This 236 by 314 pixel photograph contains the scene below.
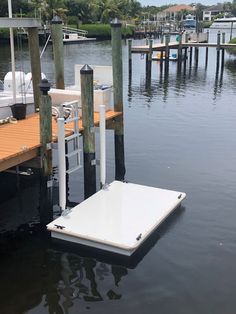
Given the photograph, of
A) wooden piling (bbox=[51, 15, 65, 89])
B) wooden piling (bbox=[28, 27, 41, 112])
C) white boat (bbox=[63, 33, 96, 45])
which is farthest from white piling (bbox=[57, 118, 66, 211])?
white boat (bbox=[63, 33, 96, 45])

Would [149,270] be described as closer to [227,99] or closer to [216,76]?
[227,99]

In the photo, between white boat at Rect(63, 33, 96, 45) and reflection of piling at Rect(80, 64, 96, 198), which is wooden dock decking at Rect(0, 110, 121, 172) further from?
white boat at Rect(63, 33, 96, 45)

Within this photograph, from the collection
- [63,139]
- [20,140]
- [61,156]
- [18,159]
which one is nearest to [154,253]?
[61,156]

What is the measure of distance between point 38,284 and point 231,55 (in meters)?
56.8

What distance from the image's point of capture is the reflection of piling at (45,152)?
400 inches

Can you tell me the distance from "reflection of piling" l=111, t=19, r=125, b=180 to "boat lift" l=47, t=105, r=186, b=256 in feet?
6.62

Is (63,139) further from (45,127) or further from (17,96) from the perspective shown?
(17,96)

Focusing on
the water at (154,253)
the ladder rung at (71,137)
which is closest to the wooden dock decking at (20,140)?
the ladder rung at (71,137)

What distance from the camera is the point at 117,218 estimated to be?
10.6 metres

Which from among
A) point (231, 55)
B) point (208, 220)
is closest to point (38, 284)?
point (208, 220)

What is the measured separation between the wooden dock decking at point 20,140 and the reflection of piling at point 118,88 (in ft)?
2.84

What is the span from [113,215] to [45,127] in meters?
2.58

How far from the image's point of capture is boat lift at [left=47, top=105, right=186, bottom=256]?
9742mm

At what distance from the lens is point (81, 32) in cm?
8769
